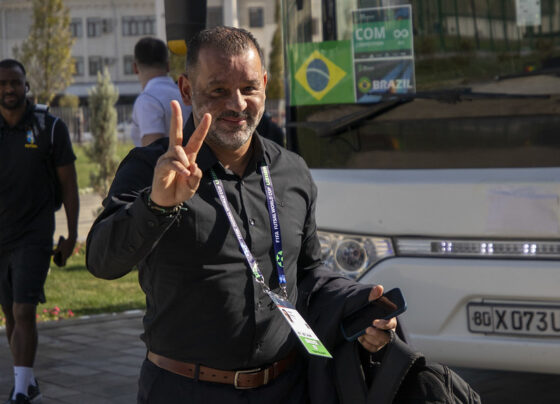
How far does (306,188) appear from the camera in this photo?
10.0 feet

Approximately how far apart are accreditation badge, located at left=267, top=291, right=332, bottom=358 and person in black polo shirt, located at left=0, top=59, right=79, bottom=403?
11.8 ft

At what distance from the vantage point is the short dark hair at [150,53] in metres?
6.95

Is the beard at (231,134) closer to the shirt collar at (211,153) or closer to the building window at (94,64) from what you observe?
the shirt collar at (211,153)

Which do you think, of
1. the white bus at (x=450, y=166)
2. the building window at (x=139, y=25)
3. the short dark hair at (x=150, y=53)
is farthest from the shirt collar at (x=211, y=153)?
the building window at (x=139, y=25)

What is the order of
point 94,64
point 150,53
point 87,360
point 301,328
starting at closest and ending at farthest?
point 301,328, point 150,53, point 87,360, point 94,64

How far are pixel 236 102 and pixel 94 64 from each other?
7454 centimetres

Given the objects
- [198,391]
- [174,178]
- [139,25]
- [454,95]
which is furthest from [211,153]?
[139,25]

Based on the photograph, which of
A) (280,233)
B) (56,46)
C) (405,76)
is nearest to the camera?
(280,233)

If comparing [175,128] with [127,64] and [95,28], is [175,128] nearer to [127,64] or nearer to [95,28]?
[127,64]

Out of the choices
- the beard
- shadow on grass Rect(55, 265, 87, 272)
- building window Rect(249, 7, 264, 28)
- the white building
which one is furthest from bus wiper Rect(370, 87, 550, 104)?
the white building

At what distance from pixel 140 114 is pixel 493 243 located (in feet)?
8.62

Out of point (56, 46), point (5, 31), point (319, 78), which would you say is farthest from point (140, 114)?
point (5, 31)

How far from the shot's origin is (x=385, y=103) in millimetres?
5250

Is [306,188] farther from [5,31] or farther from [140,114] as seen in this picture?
[5,31]
